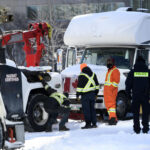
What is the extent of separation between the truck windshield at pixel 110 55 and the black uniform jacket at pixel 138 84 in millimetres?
3993

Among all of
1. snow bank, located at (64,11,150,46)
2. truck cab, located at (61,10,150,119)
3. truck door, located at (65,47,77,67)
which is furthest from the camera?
truck door, located at (65,47,77,67)

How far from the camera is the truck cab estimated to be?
48.3 feet

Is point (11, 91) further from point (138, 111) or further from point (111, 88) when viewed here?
point (111, 88)

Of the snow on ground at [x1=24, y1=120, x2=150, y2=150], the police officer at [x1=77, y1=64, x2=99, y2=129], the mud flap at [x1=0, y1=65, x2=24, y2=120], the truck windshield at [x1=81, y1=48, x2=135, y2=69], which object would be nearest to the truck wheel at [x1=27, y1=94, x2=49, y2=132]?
the snow on ground at [x1=24, y1=120, x2=150, y2=150]

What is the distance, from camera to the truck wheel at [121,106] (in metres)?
14.5

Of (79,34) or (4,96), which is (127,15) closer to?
(79,34)

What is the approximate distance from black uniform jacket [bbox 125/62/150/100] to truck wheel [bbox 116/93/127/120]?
347cm

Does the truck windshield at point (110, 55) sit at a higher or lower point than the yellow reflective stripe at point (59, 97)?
higher

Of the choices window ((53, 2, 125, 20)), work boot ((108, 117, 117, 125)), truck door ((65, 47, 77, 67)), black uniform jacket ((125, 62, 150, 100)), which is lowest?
work boot ((108, 117, 117, 125))

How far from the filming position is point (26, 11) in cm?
5772

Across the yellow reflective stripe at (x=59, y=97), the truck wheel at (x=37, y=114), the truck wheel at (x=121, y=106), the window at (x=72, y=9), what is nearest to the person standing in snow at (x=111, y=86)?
the truck wheel at (x=121, y=106)

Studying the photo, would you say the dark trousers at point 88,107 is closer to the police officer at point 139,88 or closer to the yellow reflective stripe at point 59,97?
the yellow reflective stripe at point 59,97

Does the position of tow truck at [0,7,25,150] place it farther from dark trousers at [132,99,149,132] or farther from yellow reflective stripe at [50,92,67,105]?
yellow reflective stripe at [50,92,67,105]

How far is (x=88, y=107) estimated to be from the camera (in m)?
13.1
